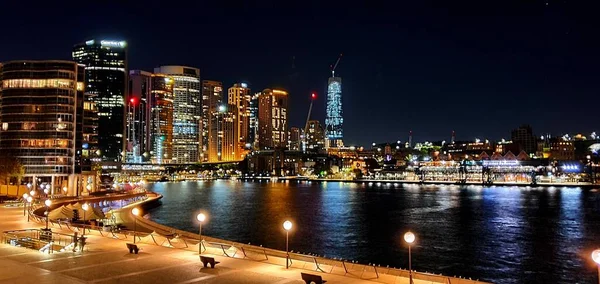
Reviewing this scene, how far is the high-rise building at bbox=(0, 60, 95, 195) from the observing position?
3450 inches

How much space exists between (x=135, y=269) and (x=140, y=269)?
0.20 m

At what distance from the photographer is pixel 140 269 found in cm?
1978

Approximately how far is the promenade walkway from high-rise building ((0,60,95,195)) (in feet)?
232

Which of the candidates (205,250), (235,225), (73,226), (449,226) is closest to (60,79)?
(235,225)

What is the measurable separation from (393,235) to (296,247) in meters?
12.5

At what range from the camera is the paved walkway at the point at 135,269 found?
18.0 m

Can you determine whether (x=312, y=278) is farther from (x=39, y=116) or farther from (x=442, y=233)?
(x=39, y=116)

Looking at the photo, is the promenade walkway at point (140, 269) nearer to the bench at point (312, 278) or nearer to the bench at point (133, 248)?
the bench at point (133, 248)

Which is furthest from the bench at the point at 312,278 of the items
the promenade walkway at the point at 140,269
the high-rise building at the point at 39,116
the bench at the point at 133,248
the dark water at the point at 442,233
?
the high-rise building at the point at 39,116

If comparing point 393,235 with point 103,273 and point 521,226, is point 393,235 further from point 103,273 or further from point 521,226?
point 103,273

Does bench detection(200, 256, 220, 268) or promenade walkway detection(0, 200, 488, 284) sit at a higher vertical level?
bench detection(200, 256, 220, 268)

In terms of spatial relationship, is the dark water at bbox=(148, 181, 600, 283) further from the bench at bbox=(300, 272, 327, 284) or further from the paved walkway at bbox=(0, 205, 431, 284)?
the bench at bbox=(300, 272, 327, 284)

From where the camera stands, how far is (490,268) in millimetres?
35000

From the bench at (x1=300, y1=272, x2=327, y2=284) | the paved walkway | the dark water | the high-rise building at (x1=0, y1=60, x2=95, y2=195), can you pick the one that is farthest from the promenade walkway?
the high-rise building at (x1=0, y1=60, x2=95, y2=195)
